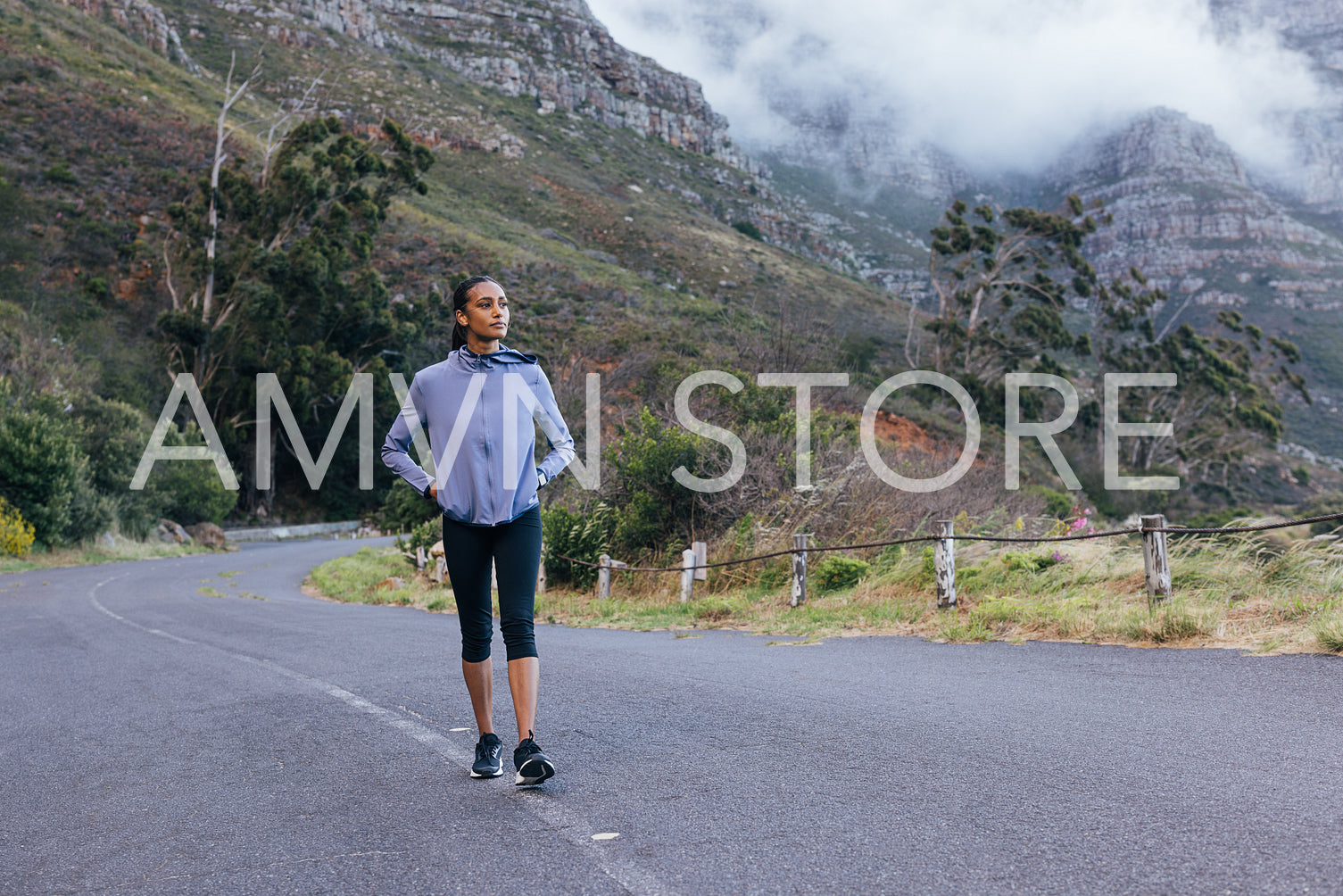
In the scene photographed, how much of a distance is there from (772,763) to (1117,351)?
50609 mm

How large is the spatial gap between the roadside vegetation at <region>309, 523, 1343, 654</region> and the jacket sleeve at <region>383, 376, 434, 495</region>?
5.69 meters

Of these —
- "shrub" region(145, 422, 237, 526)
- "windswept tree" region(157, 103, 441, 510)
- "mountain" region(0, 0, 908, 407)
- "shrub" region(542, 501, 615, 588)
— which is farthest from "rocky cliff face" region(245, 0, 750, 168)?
"shrub" region(542, 501, 615, 588)

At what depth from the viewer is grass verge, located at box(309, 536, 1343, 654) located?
7070 millimetres

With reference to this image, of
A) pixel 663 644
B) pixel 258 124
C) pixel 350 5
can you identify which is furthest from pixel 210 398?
pixel 350 5

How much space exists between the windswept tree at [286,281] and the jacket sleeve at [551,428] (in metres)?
37.7

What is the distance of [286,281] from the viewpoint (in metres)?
39.7

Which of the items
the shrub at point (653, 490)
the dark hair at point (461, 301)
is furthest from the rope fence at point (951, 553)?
the dark hair at point (461, 301)

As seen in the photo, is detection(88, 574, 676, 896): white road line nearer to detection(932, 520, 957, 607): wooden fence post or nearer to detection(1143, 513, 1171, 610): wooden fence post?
detection(932, 520, 957, 607): wooden fence post

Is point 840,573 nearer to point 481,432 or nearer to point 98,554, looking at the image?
point 481,432

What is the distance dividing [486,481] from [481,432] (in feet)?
0.67

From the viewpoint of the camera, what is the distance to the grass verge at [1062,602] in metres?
7.07

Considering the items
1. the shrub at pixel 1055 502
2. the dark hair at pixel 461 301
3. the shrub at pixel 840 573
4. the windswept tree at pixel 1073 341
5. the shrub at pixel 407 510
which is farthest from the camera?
the windswept tree at pixel 1073 341

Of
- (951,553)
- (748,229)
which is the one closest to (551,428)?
(951,553)

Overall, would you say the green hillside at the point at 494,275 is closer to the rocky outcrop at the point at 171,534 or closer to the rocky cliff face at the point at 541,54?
the rocky outcrop at the point at 171,534
